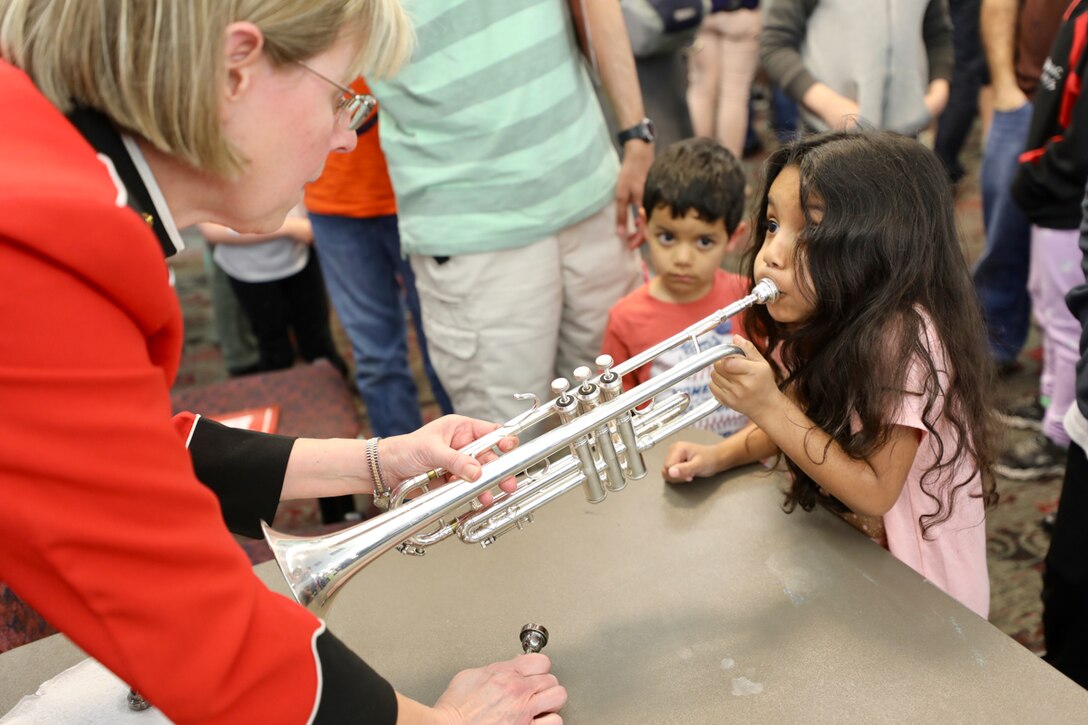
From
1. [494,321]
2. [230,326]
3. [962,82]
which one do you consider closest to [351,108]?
[494,321]

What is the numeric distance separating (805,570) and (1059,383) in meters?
1.74

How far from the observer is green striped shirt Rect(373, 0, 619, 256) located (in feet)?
5.86

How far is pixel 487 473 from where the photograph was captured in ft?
3.57

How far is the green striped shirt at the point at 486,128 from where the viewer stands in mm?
1787

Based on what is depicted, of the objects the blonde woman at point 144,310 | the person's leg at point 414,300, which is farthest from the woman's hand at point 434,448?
the person's leg at point 414,300

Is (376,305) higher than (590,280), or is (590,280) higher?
(590,280)

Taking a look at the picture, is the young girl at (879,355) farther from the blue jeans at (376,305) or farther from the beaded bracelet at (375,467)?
the blue jeans at (376,305)

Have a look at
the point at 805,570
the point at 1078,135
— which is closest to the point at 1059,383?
the point at 1078,135

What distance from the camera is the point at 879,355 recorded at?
1.23 metres

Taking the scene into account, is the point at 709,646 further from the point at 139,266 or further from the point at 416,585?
the point at 139,266

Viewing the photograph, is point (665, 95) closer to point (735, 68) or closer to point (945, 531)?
point (735, 68)

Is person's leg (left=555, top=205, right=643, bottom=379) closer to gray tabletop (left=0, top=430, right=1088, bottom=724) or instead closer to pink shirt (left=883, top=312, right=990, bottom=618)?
gray tabletop (left=0, top=430, right=1088, bottom=724)

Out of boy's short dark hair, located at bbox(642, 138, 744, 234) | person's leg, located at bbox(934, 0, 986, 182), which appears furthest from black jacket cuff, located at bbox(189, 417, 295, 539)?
person's leg, located at bbox(934, 0, 986, 182)

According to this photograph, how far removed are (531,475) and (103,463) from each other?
0.64m
